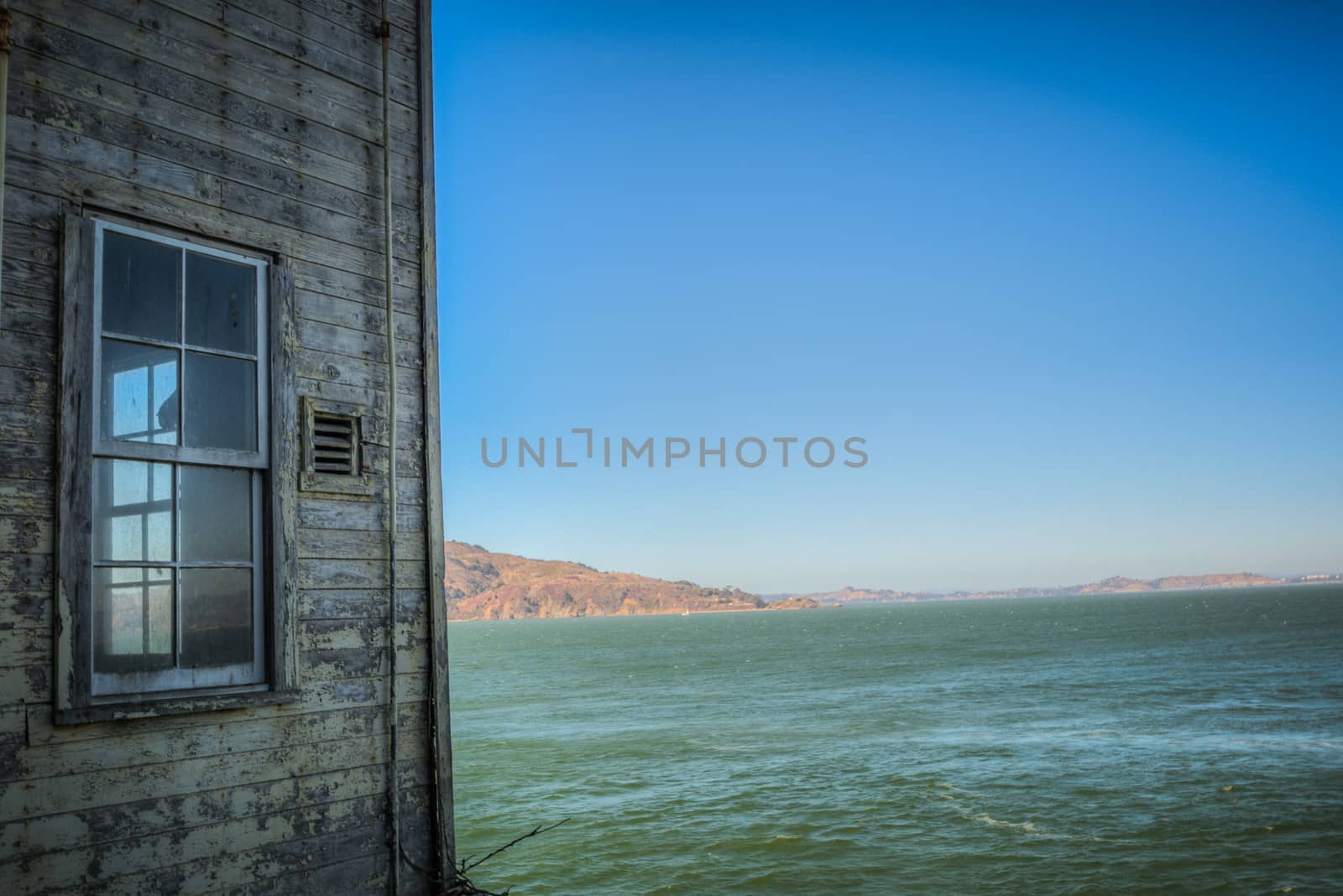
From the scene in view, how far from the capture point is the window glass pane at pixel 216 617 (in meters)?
3.80

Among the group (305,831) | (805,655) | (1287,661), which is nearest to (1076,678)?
(1287,661)

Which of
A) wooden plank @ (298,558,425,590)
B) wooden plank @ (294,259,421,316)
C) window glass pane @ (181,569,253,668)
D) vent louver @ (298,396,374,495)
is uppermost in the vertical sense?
wooden plank @ (294,259,421,316)

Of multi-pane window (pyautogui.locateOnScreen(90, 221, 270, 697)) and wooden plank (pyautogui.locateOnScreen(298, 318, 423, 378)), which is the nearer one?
multi-pane window (pyautogui.locateOnScreen(90, 221, 270, 697))

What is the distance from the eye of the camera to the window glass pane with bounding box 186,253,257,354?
3.96 meters

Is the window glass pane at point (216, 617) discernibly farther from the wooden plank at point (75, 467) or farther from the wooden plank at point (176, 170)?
the wooden plank at point (176, 170)

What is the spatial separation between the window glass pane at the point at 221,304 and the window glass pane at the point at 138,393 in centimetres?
16

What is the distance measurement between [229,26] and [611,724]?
32.2 m

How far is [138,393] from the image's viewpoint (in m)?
3.76

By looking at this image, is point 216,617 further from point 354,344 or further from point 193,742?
point 354,344

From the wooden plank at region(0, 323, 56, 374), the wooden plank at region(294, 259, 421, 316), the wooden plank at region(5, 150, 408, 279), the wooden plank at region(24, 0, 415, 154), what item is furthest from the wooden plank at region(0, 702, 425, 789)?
the wooden plank at region(24, 0, 415, 154)

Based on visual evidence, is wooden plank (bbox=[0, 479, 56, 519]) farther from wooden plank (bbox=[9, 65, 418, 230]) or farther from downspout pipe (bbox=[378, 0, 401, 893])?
downspout pipe (bbox=[378, 0, 401, 893])

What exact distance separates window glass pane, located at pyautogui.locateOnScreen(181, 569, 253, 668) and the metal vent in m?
0.57

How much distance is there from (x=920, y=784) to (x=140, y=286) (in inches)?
823

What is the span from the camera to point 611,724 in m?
34.3
